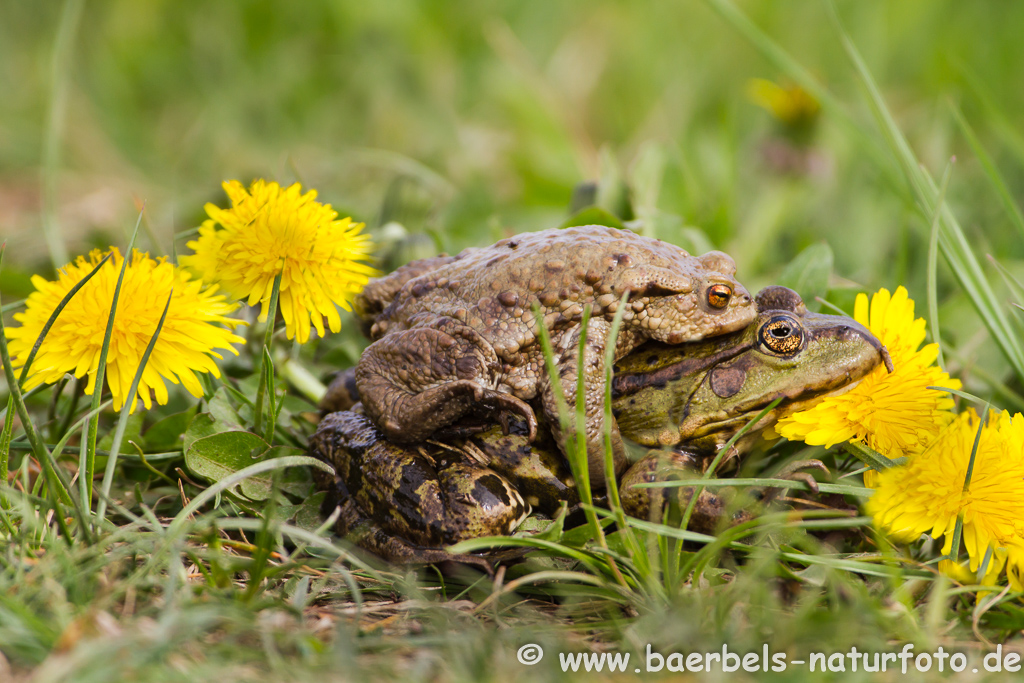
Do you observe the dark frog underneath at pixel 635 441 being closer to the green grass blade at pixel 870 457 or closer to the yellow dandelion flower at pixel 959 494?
the green grass blade at pixel 870 457

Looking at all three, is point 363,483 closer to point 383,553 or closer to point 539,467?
point 383,553

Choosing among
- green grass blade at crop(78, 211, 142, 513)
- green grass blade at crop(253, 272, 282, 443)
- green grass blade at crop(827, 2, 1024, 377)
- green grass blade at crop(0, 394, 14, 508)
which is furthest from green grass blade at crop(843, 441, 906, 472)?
green grass blade at crop(0, 394, 14, 508)

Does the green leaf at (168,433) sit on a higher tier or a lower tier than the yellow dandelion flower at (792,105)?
lower

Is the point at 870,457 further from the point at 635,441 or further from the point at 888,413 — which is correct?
the point at 635,441

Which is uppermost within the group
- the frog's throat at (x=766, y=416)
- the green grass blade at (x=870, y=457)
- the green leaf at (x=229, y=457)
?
the green leaf at (x=229, y=457)

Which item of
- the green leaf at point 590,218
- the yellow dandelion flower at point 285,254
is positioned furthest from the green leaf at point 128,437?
the green leaf at point 590,218

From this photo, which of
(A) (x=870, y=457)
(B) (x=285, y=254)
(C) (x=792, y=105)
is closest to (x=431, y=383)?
(B) (x=285, y=254)

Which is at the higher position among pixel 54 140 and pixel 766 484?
pixel 54 140
